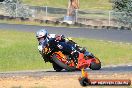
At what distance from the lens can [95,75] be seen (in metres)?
15.8

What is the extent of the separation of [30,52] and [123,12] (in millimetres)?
15719

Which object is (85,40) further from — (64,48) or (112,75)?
(112,75)

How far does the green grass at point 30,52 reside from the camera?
27.4 metres

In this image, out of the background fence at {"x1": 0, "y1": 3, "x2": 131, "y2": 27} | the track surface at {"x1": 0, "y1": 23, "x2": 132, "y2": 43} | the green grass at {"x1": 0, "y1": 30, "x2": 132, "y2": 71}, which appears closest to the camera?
the green grass at {"x1": 0, "y1": 30, "x2": 132, "y2": 71}

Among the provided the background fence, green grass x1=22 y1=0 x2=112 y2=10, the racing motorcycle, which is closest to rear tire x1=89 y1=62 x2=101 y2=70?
the racing motorcycle

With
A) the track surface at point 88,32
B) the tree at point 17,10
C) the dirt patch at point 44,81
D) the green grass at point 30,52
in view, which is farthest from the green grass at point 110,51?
the tree at point 17,10

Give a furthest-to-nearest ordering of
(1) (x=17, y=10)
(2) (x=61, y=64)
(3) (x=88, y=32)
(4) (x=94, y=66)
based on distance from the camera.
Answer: (1) (x=17, y=10)
(3) (x=88, y=32)
(4) (x=94, y=66)
(2) (x=61, y=64)

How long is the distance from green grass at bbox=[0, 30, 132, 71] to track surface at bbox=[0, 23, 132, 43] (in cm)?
189

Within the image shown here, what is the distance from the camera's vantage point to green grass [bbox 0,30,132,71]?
90.0 ft

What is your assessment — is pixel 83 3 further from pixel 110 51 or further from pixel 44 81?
pixel 44 81

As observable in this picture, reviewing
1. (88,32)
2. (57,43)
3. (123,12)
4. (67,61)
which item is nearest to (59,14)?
(123,12)

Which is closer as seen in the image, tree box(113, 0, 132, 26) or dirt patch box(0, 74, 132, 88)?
dirt patch box(0, 74, 132, 88)

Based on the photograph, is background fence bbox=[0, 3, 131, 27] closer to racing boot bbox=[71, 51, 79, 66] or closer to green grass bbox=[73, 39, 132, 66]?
green grass bbox=[73, 39, 132, 66]

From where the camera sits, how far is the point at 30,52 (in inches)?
1171
